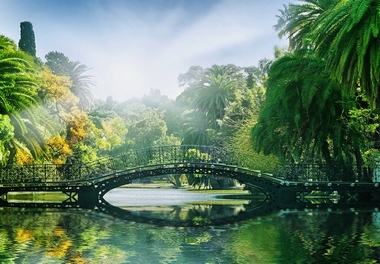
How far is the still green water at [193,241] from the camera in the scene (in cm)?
1313

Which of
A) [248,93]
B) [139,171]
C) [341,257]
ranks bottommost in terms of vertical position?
[341,257]

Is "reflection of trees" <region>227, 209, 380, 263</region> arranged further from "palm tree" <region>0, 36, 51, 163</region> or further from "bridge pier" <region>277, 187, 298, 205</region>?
"bridge pier" <region>277, 187, 298, 205</region>

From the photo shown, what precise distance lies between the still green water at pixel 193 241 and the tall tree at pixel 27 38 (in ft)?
99.7

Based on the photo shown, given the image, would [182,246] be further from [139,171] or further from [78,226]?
[139,171]

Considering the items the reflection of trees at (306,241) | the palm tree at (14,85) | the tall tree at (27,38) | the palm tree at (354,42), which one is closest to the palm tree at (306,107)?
the reflection of trees at (306,241)

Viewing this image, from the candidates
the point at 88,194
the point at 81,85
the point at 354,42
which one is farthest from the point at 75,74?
the point at 354,42

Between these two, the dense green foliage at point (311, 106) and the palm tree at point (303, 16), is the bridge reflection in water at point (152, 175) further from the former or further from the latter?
the palm tree at point (303, 16)

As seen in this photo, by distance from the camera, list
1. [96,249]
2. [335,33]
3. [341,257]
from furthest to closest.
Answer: [335,33] < [96,249] < [341,257]

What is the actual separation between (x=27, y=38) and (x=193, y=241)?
40.6 m

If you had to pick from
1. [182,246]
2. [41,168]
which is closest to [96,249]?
[182,246]

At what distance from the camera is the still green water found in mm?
13133

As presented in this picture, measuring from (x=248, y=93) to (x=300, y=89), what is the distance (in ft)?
71.9

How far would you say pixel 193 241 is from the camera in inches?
644

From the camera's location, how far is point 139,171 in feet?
120
